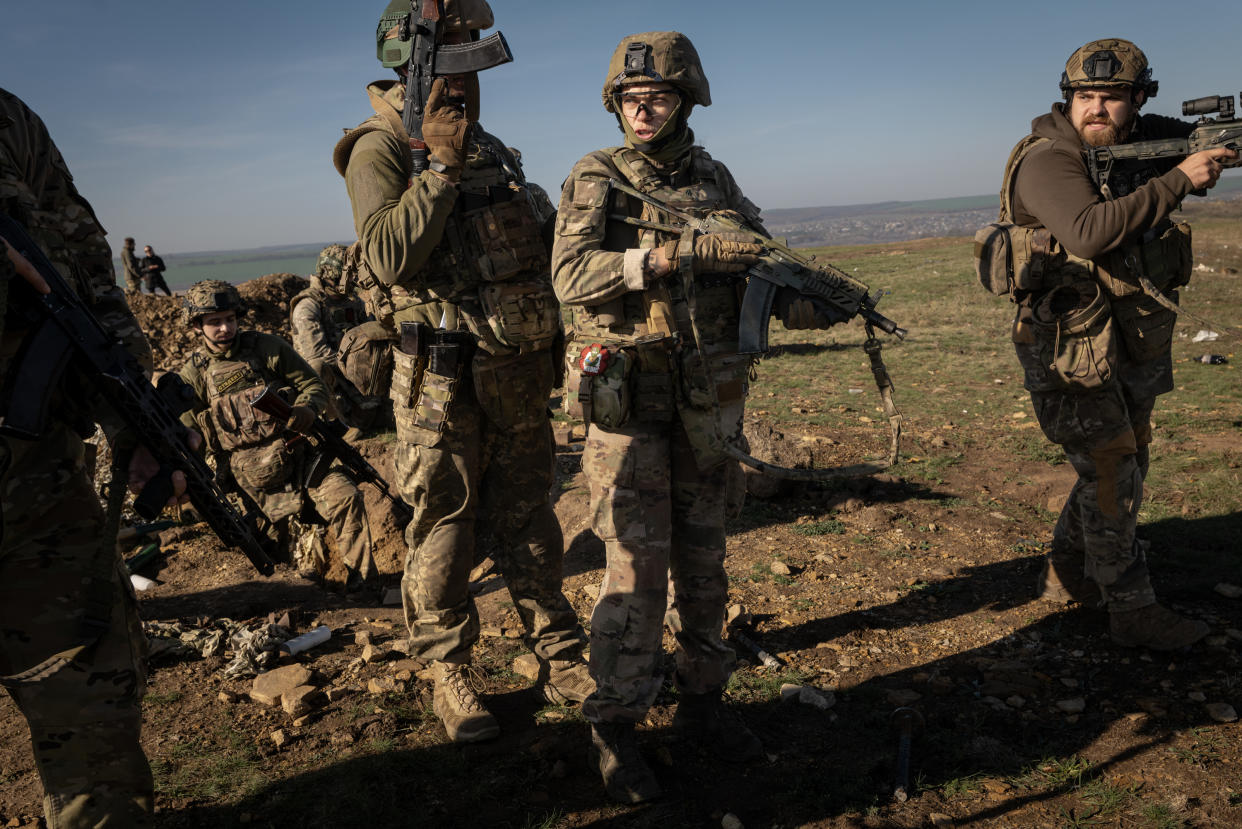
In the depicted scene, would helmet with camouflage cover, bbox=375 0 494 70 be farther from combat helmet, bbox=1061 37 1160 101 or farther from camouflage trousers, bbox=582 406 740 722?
combat helmet, bbox=1061 37 1160 101

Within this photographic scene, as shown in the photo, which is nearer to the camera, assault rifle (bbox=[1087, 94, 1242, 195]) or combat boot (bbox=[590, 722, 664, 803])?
combat boot (bbox=[590, 722, 664, 803])

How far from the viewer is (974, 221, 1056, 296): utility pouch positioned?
3877mm

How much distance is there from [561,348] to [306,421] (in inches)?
103

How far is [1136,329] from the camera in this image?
3.87 meters

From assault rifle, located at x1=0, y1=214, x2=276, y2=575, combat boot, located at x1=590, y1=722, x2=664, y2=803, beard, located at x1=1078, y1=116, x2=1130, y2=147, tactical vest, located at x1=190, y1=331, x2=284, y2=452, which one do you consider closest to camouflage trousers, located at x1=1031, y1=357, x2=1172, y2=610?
beard, located at x1=1078, y1=116, x2=1130, y2=147

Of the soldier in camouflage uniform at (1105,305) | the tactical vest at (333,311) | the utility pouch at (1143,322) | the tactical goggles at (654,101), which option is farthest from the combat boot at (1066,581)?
the tactical vest at (333,311)

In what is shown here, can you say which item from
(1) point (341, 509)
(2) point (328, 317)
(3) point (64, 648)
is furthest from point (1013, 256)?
(2) point (328, 317)

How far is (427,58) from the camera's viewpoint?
3189mm

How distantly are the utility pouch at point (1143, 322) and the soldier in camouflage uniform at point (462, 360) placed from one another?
262 cm

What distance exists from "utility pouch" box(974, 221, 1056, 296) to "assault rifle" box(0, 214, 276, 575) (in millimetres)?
3409

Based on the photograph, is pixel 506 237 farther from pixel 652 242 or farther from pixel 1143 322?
pixel 1143 322

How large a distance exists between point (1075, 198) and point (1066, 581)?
1953 millimetres

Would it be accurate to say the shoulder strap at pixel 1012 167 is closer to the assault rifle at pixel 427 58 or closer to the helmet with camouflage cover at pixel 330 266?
the assault rifle at pixel 427 58

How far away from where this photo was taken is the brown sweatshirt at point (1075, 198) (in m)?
3.50
